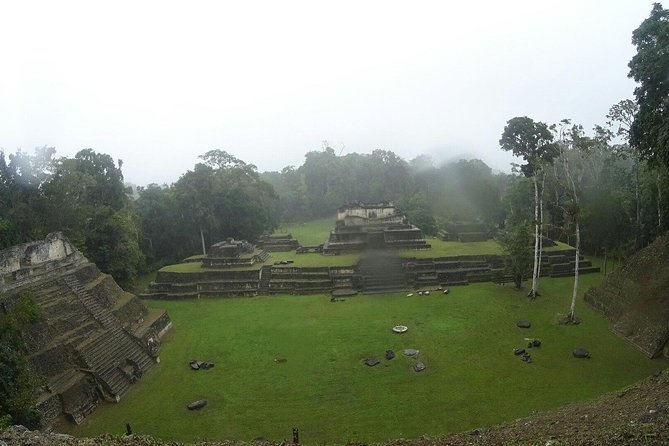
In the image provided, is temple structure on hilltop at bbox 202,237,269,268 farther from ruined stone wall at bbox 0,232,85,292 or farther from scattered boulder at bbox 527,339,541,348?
scattered boulder at bbox 527,339,541,348

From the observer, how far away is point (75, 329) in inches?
556

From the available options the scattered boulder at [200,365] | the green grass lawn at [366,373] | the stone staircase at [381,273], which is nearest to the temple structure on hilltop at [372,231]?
the stone staircase at [381,273]

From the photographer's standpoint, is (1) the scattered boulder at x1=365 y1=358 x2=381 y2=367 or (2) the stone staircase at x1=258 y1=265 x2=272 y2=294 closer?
(1) the scattered boulder at x1=365 y1=358 x2=381 y2=367

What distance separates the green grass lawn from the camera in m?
10.5

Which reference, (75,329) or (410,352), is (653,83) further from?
(75,329)

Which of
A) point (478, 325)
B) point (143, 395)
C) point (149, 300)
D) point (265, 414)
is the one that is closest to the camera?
point (265, 414)

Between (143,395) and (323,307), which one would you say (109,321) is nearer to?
(143,395)

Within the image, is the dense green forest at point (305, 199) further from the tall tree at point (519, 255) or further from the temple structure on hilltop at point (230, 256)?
the temple structure on hilltop at point (230, 256)

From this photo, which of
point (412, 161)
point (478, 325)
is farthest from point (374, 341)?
point (412, 161)

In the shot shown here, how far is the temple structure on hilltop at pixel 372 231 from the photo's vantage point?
2678 centimetres

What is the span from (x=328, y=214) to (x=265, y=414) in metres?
45.1

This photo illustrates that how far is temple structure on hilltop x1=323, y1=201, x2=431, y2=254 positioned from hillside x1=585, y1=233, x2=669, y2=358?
10609mm

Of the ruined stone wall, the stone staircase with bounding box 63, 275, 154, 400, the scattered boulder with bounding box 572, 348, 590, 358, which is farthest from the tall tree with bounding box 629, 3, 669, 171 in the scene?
the ruined stone wall

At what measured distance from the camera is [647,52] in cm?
1297
